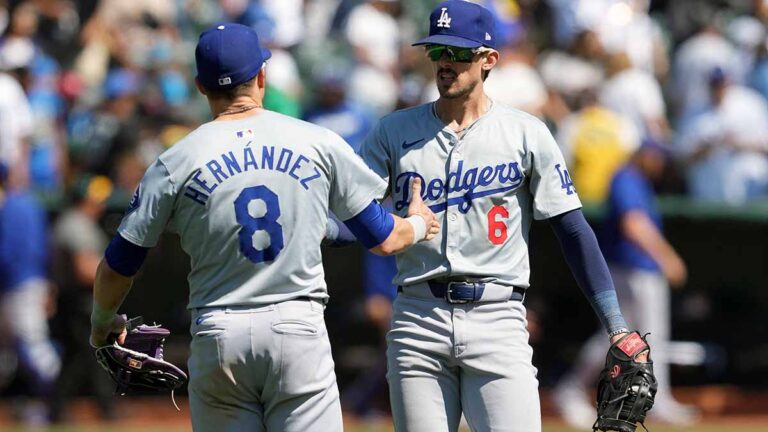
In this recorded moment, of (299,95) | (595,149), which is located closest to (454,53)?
(595,149)

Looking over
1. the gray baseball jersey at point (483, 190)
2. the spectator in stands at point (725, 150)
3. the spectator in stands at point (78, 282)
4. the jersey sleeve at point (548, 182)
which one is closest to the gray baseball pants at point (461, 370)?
the gray baseball jersey at point (483, 190)

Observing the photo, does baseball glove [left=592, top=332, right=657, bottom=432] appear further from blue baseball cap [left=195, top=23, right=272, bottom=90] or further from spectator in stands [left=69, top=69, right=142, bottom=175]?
spectator in stands [left=69, top=69, right=142, bottom=175]

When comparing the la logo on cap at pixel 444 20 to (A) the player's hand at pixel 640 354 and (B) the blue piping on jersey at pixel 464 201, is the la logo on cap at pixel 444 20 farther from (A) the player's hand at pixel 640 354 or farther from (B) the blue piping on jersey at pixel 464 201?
(A) the player's hand at pixel 640 354

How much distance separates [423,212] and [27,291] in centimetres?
640

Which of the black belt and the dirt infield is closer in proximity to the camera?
the black belt

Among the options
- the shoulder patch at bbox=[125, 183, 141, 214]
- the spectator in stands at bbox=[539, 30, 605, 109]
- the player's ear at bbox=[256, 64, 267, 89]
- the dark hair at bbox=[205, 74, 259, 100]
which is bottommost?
the shoulder patch at bbox=[125, 183, 141, 214]

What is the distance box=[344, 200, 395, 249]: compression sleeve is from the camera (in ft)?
15.5

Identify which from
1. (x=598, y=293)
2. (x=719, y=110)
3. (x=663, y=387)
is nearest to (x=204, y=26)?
(x=719, y=110)

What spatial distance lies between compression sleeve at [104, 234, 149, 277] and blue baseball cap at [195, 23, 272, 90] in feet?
1.92

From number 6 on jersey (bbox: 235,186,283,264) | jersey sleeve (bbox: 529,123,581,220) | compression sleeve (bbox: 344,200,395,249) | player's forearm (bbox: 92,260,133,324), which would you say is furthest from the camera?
jersey sleeve (bbox: 529,123,581,220)

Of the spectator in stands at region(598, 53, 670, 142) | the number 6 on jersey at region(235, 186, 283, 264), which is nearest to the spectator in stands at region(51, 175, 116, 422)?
the spectator in stands at region(598, 53, 670, 142)

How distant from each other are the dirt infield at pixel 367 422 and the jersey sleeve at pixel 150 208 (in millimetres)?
5861

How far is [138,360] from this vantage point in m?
4.88

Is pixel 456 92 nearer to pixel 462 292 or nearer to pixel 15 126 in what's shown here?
pixel 462 292
